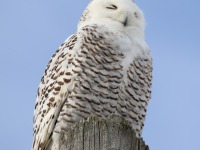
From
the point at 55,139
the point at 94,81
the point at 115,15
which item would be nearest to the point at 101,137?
the point at 55,139

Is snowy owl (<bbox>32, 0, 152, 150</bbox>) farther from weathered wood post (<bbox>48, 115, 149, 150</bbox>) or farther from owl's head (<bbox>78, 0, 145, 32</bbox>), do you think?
weathered wood post (<bbox>48, 115, 149, 150</bbox>)

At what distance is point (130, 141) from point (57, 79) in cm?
238

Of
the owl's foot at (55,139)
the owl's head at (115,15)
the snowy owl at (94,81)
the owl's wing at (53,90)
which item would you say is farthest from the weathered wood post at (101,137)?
the owl's head at (115,15)

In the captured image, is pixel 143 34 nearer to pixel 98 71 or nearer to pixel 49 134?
pixel 98 71

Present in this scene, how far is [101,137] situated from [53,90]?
7.59 ft

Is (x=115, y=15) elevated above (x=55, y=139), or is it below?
above

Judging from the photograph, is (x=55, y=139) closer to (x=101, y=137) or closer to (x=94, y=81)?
(x=94, y=81)

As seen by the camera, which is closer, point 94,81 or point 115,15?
point 94,81

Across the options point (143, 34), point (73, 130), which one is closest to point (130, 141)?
point (73, 130)

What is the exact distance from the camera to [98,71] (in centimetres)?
470

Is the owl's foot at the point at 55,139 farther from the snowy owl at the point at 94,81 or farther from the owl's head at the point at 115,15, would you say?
the owl's head at the point at 115,15

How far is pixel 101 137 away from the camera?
8.38 ft

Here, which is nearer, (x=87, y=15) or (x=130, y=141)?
(x=130, y=141)

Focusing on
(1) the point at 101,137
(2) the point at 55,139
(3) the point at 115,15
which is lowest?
(1) the point at 101,137
